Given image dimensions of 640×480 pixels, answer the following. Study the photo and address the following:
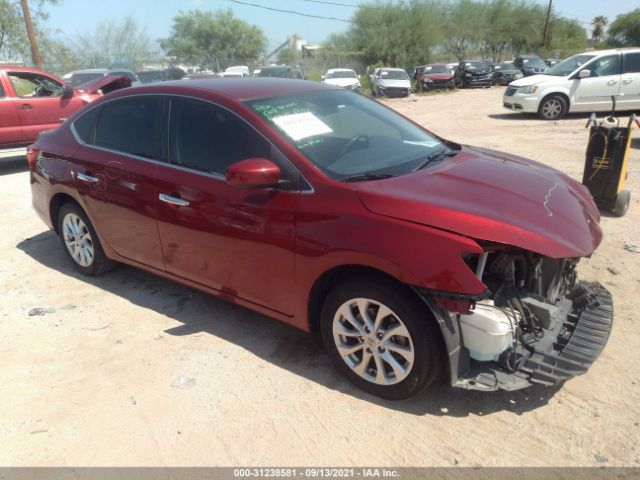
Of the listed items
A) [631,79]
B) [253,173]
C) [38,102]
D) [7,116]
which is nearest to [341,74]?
[631,79]

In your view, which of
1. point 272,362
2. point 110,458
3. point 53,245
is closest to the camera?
point 110,458

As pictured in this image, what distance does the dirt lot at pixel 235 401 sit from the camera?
2.59m

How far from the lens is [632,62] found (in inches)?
507

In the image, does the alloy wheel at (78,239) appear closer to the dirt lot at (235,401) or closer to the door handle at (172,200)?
the dirt lot at (235,401)

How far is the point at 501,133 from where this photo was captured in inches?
475

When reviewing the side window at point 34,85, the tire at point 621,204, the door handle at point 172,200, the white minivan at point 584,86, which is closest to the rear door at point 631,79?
the white minivan at point 584,86

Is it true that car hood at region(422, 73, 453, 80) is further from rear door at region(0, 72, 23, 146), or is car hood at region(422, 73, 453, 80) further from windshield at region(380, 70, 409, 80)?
rear door at region(0, 72, 23, 146)

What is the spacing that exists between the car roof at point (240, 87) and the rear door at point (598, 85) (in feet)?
38.1

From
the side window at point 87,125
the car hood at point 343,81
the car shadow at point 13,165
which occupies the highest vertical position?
the side window at point 87,125

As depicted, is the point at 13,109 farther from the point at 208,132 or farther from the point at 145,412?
the point at 145,412

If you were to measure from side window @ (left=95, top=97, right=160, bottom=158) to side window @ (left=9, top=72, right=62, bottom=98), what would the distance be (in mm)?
7272

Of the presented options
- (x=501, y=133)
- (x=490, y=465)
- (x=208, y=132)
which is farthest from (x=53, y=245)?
(x=501, y=133)

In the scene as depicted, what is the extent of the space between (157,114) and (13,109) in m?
7.63

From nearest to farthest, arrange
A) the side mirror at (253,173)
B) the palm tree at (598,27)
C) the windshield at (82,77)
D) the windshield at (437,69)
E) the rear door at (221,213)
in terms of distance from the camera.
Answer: the side mirror at (253,173)
the rear door at (221,213)
the windshield at (82,77)
the windshield at (437,69)
the palm tree at (598,27)
